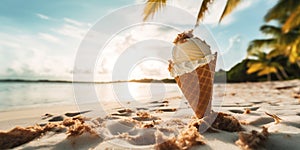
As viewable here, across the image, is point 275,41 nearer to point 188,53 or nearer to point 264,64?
→ point 264,64

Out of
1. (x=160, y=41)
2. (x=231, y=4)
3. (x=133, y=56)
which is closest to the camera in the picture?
(x=160, y=41)

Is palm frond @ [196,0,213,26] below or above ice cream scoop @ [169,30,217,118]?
above

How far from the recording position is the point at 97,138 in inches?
57.6

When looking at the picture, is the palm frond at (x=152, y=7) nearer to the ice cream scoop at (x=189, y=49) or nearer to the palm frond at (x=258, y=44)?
the ice cream scoop at (x=189, y=49)

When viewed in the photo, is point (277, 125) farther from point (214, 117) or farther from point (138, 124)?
point (138, 124)

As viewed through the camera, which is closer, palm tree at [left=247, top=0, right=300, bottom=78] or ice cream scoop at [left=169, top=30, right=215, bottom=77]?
ice cream scoop at [left=169, top=30, right=215, bottom=77]

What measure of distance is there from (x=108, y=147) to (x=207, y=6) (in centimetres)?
375

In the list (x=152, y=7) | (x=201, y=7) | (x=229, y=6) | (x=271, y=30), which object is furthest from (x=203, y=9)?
(x=271, y=30)

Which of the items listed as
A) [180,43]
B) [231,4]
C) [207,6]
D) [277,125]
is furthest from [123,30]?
[231,4]

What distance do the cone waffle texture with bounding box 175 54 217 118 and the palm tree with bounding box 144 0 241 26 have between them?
83.4 inches

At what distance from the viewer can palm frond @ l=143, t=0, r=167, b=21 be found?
371 cm

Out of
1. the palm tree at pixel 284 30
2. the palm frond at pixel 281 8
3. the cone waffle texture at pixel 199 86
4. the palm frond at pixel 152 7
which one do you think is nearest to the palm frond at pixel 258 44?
the palm tree at pixel 284 30

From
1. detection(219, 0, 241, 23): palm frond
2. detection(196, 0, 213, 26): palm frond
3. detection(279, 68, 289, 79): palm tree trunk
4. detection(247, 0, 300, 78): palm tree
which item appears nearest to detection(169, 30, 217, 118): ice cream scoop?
detection(196, 0, 213, 26): palm frond

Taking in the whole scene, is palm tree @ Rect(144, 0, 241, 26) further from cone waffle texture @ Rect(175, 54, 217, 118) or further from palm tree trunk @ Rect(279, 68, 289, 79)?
palm tree trunk @ Rect(279, 68, 289, 79)
